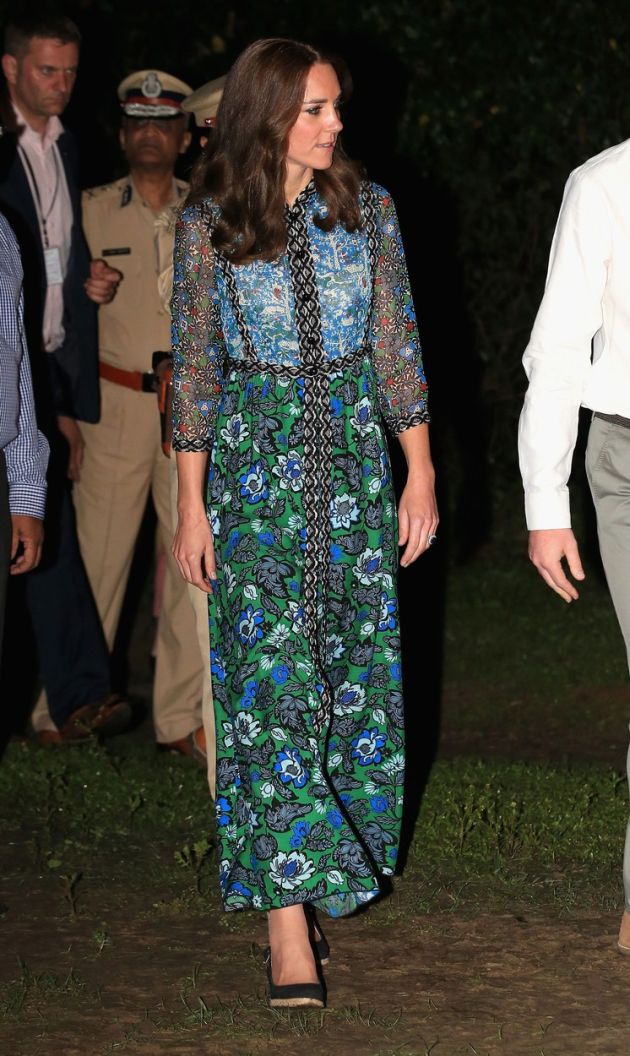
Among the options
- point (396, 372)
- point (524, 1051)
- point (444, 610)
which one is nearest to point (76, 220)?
point (396, 372)

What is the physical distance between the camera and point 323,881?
390 centimetres

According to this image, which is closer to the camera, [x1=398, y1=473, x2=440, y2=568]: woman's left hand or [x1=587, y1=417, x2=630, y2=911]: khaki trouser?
[x1=587, y1=417, x2=630, y2=911]: khaki trouser

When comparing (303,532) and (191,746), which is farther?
(191,746)

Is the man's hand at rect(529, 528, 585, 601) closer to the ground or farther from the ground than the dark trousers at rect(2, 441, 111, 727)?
farther from the ground

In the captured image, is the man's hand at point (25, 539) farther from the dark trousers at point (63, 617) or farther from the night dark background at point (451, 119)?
the night dark background at point (451, 119)

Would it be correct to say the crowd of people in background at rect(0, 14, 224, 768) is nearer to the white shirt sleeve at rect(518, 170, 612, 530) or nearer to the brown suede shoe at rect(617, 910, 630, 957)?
the brown suede shoe at rect(617, 910, 630, 957)

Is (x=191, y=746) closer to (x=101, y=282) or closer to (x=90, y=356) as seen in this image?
(x=90, y=356)

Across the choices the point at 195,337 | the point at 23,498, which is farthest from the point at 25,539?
the point at 195,337

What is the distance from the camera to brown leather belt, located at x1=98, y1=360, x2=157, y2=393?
627 centimetres

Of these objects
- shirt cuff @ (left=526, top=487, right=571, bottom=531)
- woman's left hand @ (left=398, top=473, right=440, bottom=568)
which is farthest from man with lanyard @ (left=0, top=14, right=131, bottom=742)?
shirt cuff @ (left=526, top=487, right=571, bottom=531)

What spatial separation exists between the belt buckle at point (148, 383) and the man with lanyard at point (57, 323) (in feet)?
0.60

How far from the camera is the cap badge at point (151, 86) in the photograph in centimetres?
603

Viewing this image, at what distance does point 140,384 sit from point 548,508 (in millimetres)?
2806

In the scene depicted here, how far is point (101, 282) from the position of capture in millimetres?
6098
